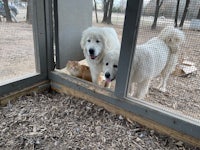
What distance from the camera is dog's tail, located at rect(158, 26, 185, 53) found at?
131 centimetres

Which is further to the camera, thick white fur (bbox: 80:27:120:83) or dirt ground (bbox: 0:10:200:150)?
thick white fur (bbox: 80:27:120:83)

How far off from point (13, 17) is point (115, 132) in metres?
1.10

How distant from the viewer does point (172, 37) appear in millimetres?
1519

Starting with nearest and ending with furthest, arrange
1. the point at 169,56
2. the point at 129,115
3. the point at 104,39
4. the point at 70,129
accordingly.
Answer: the point at 70,129
the point at 129,115
the point at 104,39
the point at 169,56

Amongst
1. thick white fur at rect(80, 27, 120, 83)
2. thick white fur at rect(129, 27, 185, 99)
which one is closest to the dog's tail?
thick white fur at rect(129, 27, 185, 99)

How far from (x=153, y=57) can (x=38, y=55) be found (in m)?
0.99

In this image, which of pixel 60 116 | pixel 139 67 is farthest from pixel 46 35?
pixel 139 67

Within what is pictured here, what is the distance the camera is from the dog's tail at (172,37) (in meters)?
1.31

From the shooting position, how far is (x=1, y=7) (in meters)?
1.34

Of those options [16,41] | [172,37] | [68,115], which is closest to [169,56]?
[172,37]

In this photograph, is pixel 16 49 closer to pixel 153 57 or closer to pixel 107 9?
pixel 107 9

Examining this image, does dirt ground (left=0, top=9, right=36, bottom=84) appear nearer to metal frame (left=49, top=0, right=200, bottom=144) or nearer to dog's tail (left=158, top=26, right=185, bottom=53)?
metal frame (left=49, top=0, right=200, bottom=144)

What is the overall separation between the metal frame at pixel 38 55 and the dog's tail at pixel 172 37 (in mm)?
973

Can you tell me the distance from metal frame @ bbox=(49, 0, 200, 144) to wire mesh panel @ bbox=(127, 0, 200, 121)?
0.06 m
